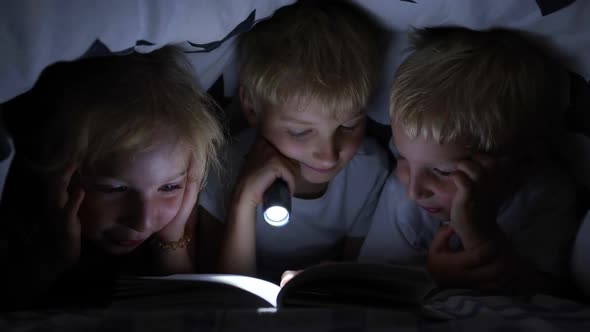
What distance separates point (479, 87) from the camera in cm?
80

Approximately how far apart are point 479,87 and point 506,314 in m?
0.34

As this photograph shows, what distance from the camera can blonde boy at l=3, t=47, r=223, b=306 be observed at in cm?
73

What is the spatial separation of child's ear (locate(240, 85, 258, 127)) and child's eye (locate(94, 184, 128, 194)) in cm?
26

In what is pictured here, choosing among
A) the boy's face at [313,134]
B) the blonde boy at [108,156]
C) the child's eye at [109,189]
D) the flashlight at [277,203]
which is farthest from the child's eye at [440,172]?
the child's eye at [109,189]

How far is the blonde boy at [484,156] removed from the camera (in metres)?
0.80

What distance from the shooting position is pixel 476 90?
2.61 ft

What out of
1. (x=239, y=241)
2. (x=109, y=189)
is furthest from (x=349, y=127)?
(x=109, y=189)

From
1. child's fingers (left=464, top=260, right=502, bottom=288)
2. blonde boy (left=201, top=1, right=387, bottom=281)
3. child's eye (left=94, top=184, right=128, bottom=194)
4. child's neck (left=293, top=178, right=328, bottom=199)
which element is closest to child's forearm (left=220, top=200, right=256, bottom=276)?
blonde boy (left=201, top=1, right=387, bottom=281)

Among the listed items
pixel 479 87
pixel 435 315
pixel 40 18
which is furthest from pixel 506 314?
pixel 40 18

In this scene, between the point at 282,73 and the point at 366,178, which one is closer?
the point at 282,73

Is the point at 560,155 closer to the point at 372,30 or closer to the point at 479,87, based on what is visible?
the point at 479,87

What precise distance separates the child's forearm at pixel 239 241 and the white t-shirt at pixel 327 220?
3.1 inches

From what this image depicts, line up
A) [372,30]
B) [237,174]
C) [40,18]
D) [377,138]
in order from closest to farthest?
[40,18]
[372,30]
[237,174]
[377,138]

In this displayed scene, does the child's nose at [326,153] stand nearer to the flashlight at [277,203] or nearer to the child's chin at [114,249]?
the flashlight at [277,203]
